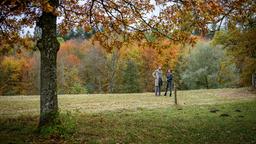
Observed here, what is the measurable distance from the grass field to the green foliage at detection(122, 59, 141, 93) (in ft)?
142

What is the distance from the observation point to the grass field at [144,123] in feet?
46.4

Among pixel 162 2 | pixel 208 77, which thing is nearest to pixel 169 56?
pixel 208 77

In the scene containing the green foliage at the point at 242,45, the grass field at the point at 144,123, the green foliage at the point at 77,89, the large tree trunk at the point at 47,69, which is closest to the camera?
the grass field at the point at 144,123

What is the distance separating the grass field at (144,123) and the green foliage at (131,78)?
142 ft

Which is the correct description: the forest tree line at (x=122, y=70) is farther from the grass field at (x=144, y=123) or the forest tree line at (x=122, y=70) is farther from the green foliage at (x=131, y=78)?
the grass field at (x=144, y=123)

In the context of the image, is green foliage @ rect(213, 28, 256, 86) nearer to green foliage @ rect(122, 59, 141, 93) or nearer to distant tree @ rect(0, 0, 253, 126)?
distant tree @ rect(0, 0, 253, 126)

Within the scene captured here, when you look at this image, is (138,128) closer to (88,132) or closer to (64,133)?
(88,132)

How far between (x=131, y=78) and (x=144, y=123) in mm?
50855

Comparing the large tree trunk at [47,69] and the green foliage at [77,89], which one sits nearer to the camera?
the large tree trunk at [47,69]

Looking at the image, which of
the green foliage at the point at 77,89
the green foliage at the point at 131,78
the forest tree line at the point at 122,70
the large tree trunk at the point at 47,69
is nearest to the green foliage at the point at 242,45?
the large tree trunk at the point at 47,69

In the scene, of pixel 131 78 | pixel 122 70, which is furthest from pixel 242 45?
pixel 122 70

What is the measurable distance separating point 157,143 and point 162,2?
5915 millimetres

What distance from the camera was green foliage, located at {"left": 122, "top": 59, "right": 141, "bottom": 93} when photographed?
67.2 m

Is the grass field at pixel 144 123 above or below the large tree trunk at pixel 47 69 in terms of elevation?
below
